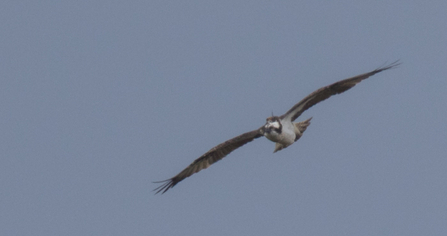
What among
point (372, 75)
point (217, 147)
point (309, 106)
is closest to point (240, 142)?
point (217, 147)

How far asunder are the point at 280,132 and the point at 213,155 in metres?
3.17

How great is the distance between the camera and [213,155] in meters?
27.1

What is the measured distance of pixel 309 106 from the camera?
2484 centimetres

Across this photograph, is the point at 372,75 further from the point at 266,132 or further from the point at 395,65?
the point at 266,132

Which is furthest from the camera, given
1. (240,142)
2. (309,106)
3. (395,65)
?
(240,142)

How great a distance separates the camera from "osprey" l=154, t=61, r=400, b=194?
24.1m

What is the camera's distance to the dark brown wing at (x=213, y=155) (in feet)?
86.4

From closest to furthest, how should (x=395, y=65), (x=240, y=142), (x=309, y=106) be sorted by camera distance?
1. (x=395, y=65)
2. (x=309, y=106)
3. (x=240, y=142)

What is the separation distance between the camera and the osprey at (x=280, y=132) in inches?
950

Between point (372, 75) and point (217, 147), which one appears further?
point (217, 147)

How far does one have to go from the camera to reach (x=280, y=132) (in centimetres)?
2477

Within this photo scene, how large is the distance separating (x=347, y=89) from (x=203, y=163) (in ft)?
18.9

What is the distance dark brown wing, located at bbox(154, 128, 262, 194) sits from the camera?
26.3m

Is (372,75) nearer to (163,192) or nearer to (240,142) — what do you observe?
(240,142)
